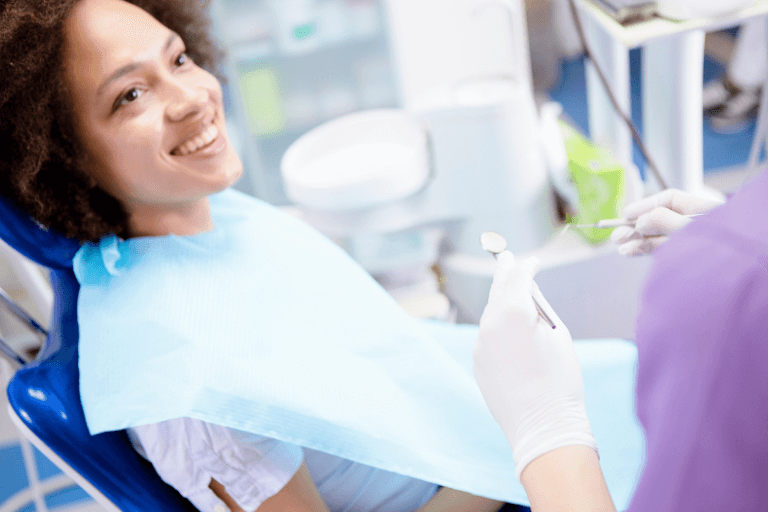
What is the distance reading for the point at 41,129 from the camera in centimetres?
93

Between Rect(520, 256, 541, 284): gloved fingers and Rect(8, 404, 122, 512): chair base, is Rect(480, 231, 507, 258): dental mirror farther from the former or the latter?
Rect(8, 404, 122, 512): chair base

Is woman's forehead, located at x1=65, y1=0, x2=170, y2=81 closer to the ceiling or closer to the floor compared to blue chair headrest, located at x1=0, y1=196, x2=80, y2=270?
closer to the ceiling

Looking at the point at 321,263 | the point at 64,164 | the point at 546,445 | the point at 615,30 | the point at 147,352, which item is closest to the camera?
the point at 546,445

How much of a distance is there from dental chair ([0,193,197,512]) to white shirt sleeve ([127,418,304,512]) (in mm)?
29

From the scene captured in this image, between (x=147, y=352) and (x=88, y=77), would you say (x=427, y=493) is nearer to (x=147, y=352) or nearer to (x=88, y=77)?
(x=147, y=352)

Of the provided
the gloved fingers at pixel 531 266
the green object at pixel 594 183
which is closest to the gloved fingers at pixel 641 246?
the gloved fingers at pixel 531 266

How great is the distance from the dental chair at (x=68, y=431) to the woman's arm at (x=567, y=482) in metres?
0.48

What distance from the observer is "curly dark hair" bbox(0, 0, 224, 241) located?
908 mm

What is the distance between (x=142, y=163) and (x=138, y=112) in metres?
0.07

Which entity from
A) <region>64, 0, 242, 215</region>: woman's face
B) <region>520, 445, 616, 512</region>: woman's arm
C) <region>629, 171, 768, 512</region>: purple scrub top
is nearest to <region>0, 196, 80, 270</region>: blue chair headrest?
<region>64, 0, 242, 215</region>: woman's face

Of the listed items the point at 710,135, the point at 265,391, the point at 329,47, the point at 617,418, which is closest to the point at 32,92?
the point at 265,391

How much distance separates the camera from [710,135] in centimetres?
289

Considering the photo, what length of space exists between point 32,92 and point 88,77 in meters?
0.08

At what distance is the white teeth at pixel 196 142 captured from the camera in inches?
40.0
